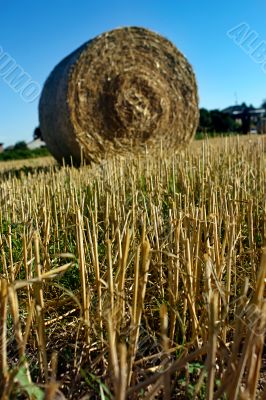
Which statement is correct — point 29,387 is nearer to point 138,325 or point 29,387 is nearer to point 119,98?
point 138,325

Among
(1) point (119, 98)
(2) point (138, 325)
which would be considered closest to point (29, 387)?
(2) point (138, 325)

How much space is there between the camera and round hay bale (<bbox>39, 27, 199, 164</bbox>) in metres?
4.89

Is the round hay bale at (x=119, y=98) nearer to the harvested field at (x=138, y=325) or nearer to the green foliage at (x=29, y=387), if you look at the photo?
the harvested field at (x=138, y=325)

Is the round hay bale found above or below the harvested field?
above

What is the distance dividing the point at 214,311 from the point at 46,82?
16.6 feet

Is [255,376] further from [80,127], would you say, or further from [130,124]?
[130,124]

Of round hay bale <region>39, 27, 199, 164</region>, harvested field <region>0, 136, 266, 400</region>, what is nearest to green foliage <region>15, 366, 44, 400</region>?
harvested field <region>0, 136, 266, 400</region>

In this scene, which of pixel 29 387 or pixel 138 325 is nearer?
pixel 29 387

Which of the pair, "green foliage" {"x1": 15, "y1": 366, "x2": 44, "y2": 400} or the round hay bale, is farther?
the round hay bale

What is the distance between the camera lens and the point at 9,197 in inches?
94.4

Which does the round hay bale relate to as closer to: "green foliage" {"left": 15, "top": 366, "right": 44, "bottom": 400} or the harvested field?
the harvested field

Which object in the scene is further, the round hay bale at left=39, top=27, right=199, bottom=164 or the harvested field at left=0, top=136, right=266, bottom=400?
the round hay bale at left=39, top=27, right=199, bottom=164

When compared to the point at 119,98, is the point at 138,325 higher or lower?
lower

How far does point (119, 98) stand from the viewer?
17.2 feet
